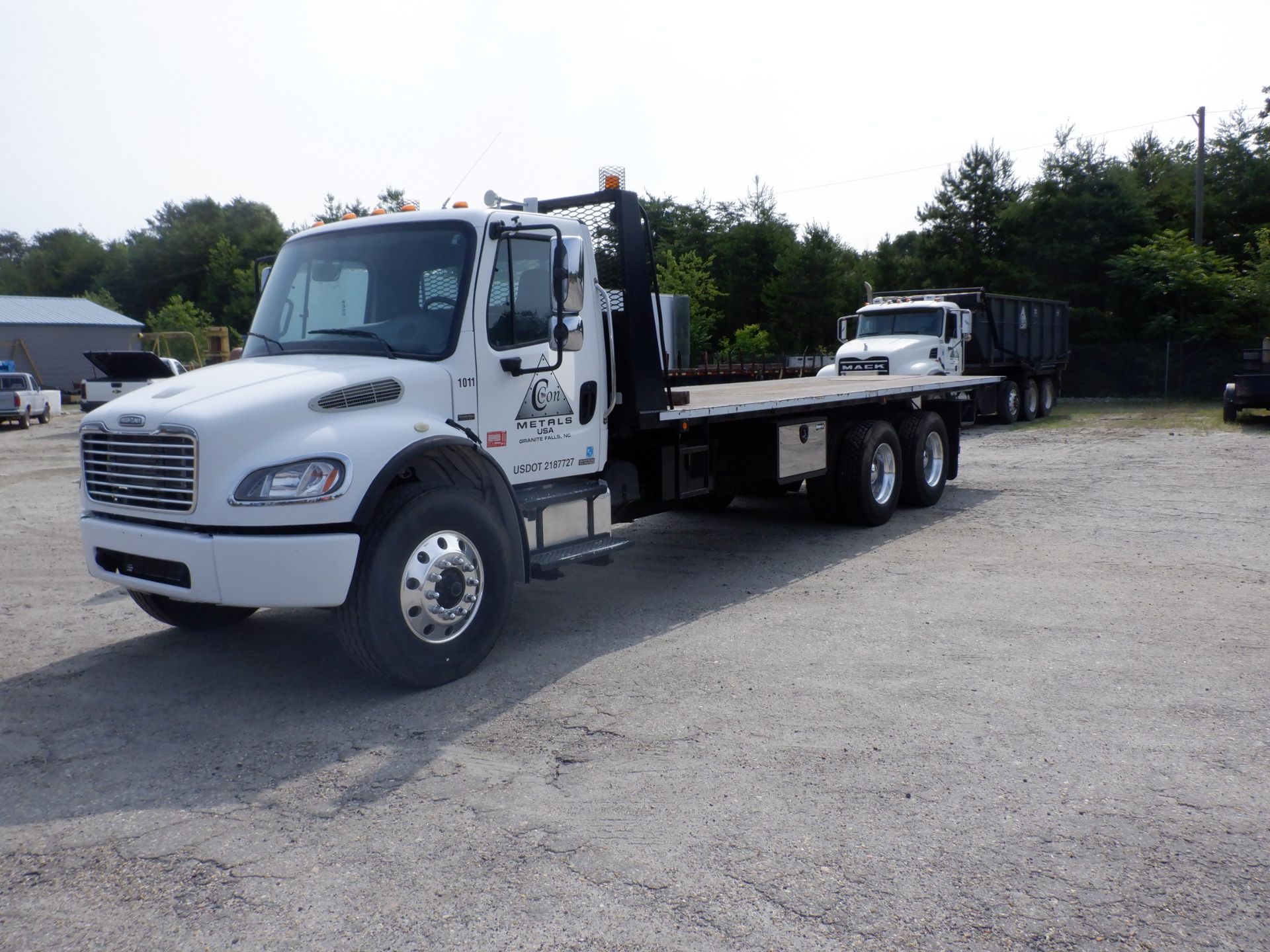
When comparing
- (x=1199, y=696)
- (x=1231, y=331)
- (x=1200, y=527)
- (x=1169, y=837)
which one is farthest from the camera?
(x=1231, y=331)

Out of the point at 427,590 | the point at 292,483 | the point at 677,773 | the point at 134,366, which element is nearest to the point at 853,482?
the point at 427,590

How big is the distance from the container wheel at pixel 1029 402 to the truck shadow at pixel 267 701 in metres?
19.6

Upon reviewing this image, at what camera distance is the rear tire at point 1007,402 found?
25.2 meters

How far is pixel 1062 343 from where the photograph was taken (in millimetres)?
29281

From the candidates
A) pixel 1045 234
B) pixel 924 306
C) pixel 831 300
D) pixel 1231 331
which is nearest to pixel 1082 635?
pixel 924 306

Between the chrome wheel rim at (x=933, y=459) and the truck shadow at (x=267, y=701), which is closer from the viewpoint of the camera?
the truck shadow at (x=267, y=701)

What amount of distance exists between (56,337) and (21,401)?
73.7 ft

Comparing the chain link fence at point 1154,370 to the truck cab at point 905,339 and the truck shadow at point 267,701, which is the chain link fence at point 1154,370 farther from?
the truck shadow at point 267,701

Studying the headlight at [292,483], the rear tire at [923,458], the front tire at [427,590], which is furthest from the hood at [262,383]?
the rear tire at [923,458]

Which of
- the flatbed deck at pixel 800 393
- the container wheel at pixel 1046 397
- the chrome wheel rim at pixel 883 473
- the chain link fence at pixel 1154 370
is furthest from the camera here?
the chain link fence at pixel 1154 370

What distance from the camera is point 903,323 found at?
22656mm

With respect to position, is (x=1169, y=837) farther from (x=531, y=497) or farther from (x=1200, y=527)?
(x=1200, y=527)

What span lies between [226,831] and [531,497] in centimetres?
299

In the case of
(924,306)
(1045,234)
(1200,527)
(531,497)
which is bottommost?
(1200,527)
